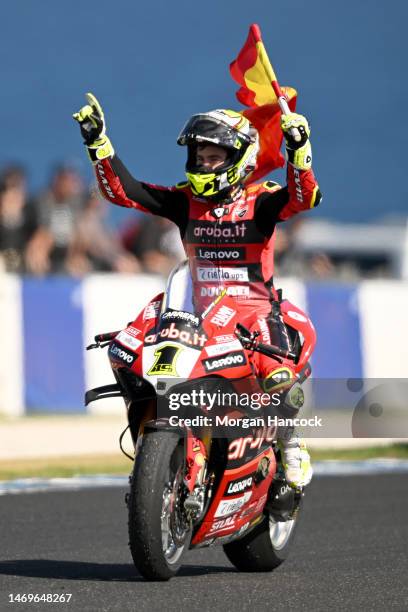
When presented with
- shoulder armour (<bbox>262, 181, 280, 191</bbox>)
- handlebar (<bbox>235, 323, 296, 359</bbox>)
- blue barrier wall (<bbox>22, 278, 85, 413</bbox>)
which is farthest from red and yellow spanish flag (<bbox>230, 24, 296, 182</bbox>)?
blue barrier wall (<bbox>22, 278, 85, 413</bbox>)

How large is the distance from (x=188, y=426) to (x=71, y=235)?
8451 mm

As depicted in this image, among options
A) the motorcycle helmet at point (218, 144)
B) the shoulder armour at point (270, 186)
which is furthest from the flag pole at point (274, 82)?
the shoulder armour at point (270, 186)

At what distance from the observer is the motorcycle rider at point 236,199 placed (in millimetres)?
6320

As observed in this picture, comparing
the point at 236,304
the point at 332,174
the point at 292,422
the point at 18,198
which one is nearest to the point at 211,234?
the point at 236,304

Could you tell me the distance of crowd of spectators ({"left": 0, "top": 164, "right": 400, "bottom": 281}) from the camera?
13305 millimetres

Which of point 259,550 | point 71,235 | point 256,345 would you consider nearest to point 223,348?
point 256,345

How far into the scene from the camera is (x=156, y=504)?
5.40m

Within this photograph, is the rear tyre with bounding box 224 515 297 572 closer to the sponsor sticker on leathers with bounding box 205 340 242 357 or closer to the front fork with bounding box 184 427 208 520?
the front fork with bounding box 184 427 208 520

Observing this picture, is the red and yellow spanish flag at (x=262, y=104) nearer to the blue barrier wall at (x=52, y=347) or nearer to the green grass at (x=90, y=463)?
the green grass at (x=90, y=463)

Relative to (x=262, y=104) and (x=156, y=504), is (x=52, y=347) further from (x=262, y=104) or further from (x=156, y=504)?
(x=156, y=504)

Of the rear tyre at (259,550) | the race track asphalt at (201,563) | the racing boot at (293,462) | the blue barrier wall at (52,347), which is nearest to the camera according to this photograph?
the race track asphalt at (201,563)

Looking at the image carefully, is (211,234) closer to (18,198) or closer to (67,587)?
(67,587)

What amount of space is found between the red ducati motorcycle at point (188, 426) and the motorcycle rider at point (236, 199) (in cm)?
18

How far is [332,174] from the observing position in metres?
34.1
